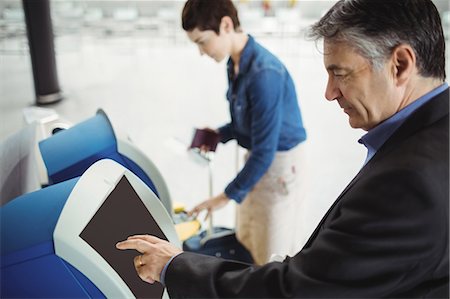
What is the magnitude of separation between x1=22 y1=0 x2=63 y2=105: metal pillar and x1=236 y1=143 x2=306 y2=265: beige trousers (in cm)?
373

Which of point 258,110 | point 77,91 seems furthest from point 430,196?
point 77,91

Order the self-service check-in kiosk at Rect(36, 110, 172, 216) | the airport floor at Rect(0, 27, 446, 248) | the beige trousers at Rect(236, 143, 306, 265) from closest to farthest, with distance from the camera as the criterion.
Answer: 1. the self-service check-in kiosk at Rect(36, 110, 172, 216)
2. the beige trousers at Rect(236, 143, 306, 265)
3. the airport floor at Rect(0, 27, 446, 248)

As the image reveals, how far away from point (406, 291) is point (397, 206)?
0.16 m

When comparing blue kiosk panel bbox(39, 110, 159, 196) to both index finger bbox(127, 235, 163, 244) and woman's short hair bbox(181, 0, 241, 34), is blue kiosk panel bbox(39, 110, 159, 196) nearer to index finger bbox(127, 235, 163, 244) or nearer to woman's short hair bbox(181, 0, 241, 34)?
index finger bbox(127, 235, 163, 244)

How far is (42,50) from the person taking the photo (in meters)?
5.09

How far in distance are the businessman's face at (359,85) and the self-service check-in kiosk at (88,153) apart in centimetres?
59

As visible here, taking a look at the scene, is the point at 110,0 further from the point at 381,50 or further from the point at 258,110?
the point at 381,50

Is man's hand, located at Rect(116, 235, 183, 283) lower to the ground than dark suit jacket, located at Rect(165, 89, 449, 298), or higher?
lower

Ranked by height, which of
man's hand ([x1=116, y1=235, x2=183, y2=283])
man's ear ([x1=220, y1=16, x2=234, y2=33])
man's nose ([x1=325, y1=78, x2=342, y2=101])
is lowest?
man's hand ([x1=116, y1=235, x2=183, y2=283])

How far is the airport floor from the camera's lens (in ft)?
10.9

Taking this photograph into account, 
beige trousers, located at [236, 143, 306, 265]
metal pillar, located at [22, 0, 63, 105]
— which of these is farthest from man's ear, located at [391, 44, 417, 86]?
metal pillar, located at [22, 0, 63, 105]

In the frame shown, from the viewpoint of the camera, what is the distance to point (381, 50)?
2.56 feet

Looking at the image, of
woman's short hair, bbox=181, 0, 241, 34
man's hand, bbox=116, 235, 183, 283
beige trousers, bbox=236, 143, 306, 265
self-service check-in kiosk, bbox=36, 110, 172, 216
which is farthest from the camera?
beige trousers, bbox=236, 143, 306, 265

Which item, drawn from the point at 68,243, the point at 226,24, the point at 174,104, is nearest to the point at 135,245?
the point at 68,243
